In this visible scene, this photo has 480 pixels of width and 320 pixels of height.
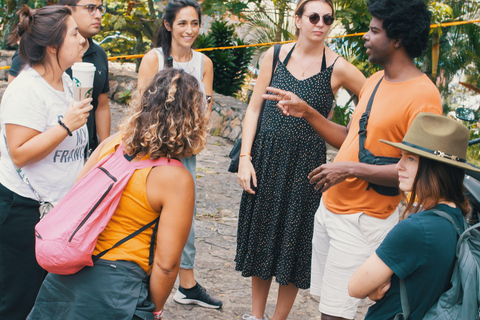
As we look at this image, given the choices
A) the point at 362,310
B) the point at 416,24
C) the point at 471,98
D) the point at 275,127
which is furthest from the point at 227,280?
the point at 471,98

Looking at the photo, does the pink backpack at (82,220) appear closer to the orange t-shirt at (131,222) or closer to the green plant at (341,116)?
the orange t-shirt at (131,222)

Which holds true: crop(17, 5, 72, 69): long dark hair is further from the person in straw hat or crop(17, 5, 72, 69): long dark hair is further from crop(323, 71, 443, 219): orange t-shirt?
the person in straw hat

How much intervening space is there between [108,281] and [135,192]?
372 mm

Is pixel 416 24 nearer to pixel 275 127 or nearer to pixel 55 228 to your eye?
pixel 275 127

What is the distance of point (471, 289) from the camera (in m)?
1.63

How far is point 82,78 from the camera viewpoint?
2424 mm

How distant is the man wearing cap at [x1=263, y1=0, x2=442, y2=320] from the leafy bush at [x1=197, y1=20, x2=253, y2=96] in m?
9.70

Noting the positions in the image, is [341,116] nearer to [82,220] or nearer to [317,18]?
[317,18]

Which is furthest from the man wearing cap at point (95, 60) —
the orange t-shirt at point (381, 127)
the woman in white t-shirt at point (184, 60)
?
the orange t-shirt at point (381, 127)

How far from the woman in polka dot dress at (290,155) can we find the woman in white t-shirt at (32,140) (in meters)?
1.11

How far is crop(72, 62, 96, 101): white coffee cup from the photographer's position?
2.38 m

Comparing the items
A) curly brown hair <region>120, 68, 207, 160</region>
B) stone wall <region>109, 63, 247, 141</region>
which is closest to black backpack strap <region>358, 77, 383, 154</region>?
curly brown hair <region>120, 68, 207, 160</region>

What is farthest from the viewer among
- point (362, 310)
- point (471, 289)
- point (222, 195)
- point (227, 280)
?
point (222, 195)

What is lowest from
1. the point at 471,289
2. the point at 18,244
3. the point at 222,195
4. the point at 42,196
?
the point at 222,195
